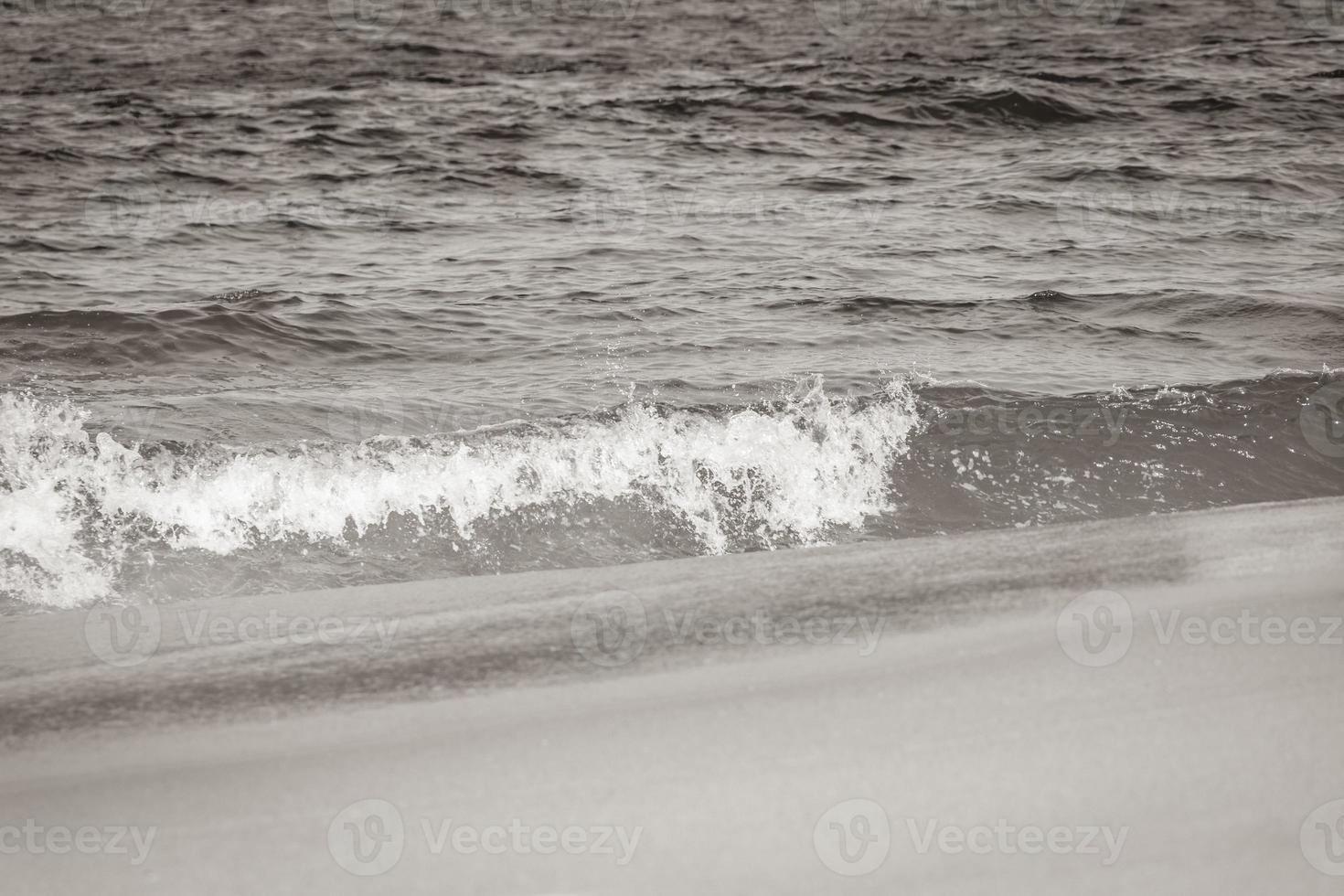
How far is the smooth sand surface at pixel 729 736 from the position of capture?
7.45ft

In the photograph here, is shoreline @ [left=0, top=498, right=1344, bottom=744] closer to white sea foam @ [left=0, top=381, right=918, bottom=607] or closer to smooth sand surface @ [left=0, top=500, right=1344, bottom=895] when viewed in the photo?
smooth sand surface @ [left=0, top=500, right=1344, bottom=895]

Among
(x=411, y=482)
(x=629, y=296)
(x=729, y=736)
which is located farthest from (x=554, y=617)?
(x=629, y=296)

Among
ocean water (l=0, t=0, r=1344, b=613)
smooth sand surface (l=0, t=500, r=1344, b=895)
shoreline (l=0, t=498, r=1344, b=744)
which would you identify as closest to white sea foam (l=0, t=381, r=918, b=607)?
ocean water (l=0, t=0, r=1344, b=613)

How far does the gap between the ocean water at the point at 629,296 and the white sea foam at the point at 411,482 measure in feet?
0.05

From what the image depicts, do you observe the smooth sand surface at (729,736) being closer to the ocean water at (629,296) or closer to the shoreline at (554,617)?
the shoreline at (554,617)

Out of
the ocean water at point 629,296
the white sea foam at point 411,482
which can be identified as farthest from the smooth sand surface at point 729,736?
the ocean water at point 629,296

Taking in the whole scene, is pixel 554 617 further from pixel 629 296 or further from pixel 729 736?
pixel 629 296

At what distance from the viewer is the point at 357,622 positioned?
3.48 meters

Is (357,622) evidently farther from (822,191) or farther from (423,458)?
(822,191)

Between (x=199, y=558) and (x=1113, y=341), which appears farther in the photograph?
(x=1113, y=341)

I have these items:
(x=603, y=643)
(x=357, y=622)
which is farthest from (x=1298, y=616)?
(x=357, y=622)

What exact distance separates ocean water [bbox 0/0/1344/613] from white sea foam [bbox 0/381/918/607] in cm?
2

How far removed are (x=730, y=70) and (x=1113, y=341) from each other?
8.55 metres

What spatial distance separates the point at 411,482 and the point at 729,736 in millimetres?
2395
